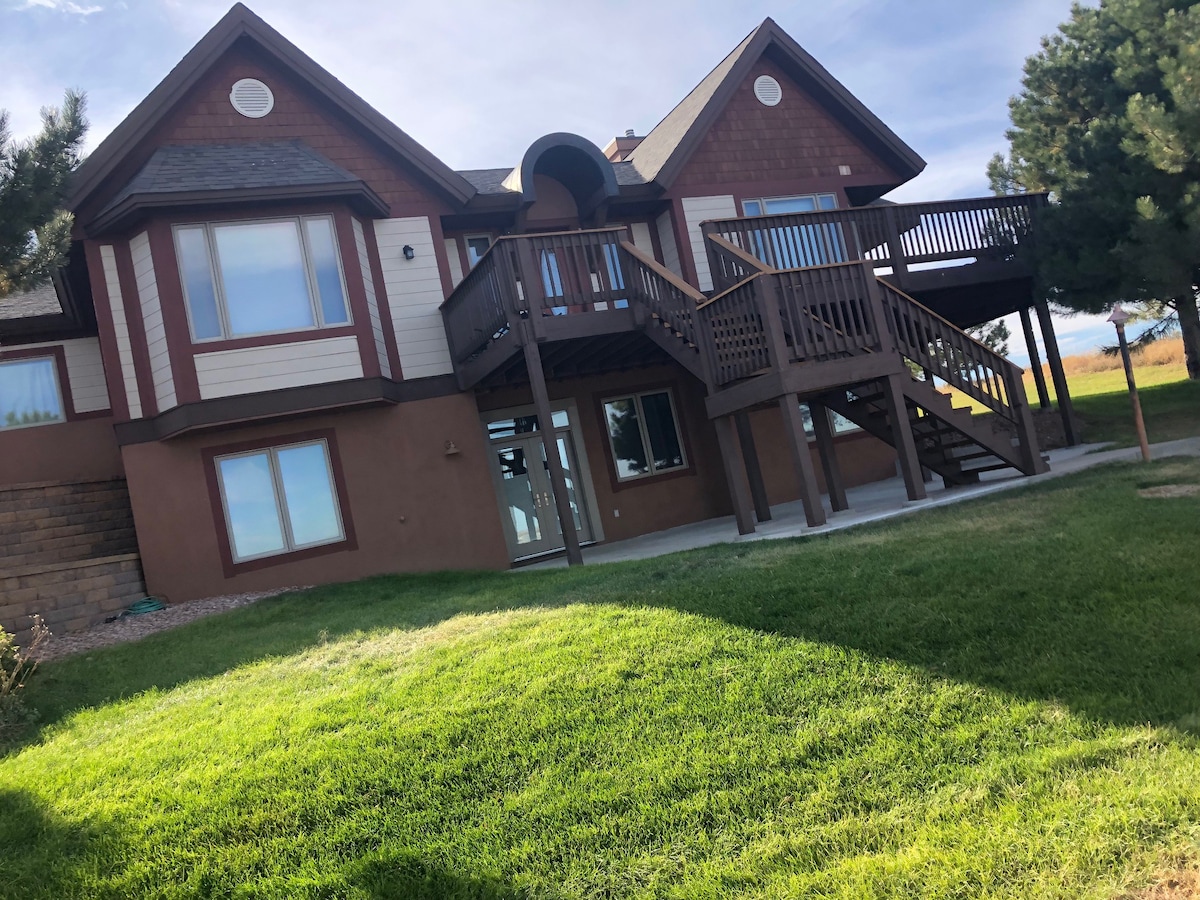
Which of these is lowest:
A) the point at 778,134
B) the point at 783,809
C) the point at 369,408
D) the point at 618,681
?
the point at 783,809

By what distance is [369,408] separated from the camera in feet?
40.6

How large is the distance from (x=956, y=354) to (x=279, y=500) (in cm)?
864

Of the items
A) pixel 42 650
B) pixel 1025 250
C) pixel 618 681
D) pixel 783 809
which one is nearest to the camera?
pixel 783 809

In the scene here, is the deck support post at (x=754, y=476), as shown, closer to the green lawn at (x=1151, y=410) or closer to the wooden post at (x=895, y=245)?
the green lawn at (x=1151, y=410)

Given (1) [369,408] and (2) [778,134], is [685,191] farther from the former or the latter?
(1) [369,408]

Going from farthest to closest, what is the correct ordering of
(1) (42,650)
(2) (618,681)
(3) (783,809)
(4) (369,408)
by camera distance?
(4) (369,408) → (1) (42,650) → (2) (618,681) → (3) (783,809)

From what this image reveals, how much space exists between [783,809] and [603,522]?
1064cm

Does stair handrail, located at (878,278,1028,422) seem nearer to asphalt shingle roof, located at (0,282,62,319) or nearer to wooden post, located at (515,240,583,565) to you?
wooden post, located at (515,240,583,565)

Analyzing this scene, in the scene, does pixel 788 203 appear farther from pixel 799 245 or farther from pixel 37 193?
pixel 37 193

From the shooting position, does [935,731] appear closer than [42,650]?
Yes

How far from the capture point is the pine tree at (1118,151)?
12.1 metres

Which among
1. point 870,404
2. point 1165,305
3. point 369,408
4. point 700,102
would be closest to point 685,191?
point 700,102

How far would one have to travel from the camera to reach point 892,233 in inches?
552

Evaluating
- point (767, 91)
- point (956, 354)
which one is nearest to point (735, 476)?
point (956, 354)
